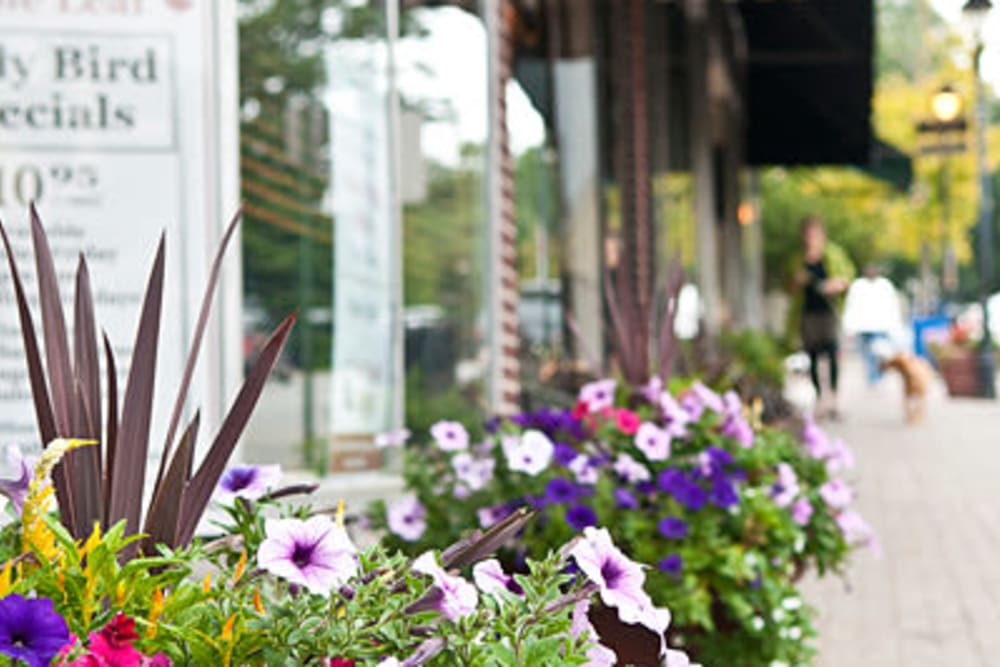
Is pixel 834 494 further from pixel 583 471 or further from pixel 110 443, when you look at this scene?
pixel 110 443

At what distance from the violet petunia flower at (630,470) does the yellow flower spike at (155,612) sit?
2.15 m

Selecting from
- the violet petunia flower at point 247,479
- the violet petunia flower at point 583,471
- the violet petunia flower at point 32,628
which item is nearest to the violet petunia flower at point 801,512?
the violet petunia flower at point 583,471

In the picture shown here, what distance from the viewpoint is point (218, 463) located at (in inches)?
85.3

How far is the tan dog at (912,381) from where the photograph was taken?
15422 millimetres

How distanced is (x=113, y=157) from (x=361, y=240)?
249 centimetres

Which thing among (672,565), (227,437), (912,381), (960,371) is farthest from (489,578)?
(960,371)

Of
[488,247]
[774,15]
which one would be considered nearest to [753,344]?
[774,15]

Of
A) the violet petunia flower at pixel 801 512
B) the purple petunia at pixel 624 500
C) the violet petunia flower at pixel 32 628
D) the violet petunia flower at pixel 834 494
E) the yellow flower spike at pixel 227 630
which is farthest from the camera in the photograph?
the violet petunia flower at pixel 834 494

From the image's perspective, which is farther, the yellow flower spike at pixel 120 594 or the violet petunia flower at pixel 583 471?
the violet petunia flower at pixel 583 471

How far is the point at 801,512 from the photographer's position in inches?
168

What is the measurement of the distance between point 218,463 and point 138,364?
0.54 feet

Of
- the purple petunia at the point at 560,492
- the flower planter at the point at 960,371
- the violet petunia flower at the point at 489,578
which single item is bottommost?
the flower planter at the point at 960,371

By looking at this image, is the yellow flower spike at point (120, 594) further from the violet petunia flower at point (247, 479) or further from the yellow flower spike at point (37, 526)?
the violet petunia flower at point (247, 479)

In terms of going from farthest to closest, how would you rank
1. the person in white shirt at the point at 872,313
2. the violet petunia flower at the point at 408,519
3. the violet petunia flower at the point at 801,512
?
the person in white shirt at the point at 872,313
the violet petunia flower at the point at 801,512
the violet petunia flower at the point at 408,519
